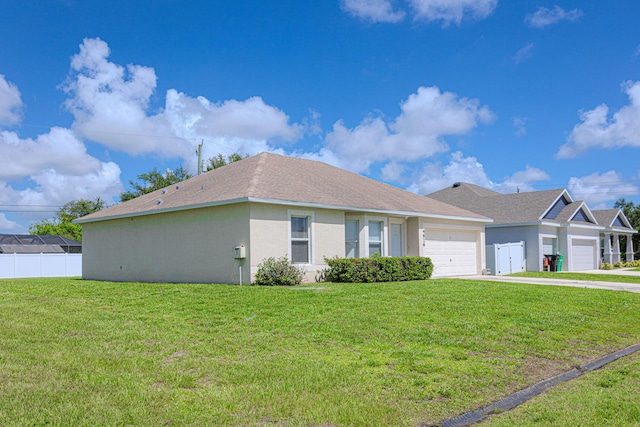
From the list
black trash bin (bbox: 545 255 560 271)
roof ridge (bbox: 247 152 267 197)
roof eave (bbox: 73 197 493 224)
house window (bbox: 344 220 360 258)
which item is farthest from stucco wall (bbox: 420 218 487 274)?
roof ridge (bbox: 247 152 267 197)

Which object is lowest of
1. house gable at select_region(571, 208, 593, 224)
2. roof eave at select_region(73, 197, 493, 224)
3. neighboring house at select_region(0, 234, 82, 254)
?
neighboring house at select_region(0, 234, 82, 254)

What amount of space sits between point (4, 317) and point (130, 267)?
10751 mm

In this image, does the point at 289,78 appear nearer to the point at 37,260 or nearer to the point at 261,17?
the point at 261,17

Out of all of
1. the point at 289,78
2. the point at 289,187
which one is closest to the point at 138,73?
the point at 289,78

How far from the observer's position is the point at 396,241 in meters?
20.5

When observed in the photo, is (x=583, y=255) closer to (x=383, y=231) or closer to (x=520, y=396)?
(x=383, y=231)

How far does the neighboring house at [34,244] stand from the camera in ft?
111

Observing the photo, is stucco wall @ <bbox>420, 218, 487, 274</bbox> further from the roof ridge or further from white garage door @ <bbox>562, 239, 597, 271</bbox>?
white garage door @ <bbox>562, 239, 597, 271</bbox>

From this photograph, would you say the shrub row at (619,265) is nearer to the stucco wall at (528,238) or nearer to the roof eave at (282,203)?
the stucco wall at (528,238)

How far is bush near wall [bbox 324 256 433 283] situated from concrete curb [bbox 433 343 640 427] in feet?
31.6

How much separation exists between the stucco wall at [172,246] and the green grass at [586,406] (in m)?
11.0

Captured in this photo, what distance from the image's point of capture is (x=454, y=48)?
65.3ft

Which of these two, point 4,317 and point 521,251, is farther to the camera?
point 521,251

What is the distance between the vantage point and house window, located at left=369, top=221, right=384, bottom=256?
1905cm
